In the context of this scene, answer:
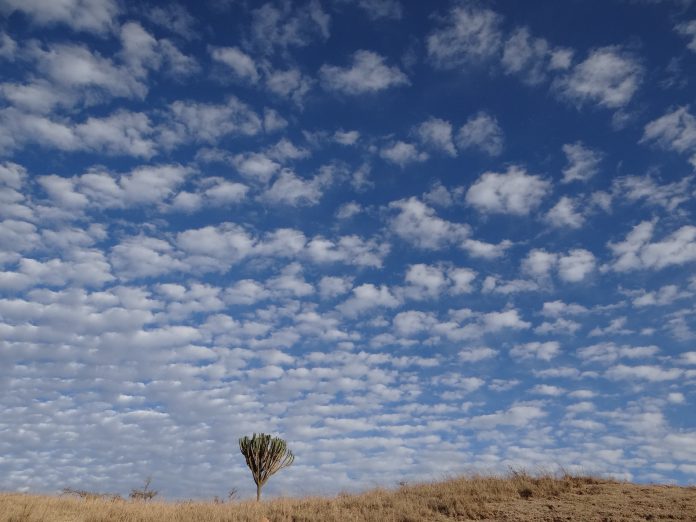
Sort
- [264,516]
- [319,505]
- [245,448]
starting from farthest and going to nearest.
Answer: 1. [245,448]
2. [319,505]
3. [264,516]

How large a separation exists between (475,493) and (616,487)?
4.62m

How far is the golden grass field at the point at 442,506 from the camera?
15.6m

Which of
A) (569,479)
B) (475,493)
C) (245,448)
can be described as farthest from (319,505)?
(569,479)

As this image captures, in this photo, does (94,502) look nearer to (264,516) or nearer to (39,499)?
(39,499)

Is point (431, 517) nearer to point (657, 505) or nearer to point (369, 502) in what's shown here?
point (369, 502)

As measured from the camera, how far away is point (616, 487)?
17.9 m

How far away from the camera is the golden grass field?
15609 mm

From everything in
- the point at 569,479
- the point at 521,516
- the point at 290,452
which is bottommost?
the point at 521,516

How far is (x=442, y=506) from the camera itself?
1719 cm

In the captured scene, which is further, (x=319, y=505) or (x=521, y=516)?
(x=319, y=505)

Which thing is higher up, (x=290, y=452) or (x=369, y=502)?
(x=290, y=452)

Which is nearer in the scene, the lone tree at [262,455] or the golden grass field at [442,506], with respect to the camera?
the golden grass field at [442,506]

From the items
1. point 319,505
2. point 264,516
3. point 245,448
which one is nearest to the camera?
point 264,516

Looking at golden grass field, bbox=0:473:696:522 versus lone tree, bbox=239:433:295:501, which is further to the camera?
lone tree, bbox=239:433:295:501
